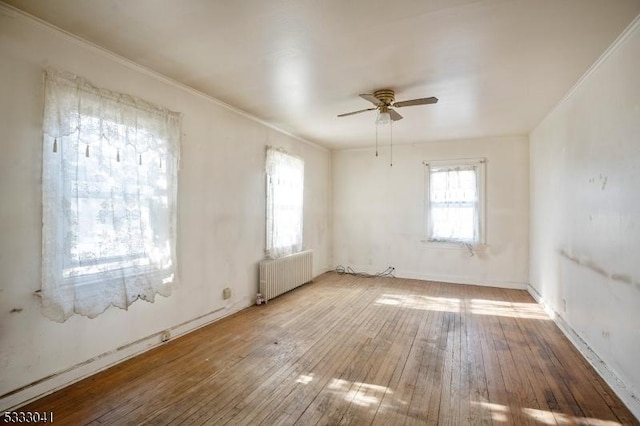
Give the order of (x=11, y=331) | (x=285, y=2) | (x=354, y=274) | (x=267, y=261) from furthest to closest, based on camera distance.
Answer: (x=354, y=274) → (x=267, y=261) → (x=11, y=331) → (x=285, y=2)

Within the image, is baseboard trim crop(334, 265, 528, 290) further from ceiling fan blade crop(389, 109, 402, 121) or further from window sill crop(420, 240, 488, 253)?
ceiling fan blade crop(389, 109, 402, 121)

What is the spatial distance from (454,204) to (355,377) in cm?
423

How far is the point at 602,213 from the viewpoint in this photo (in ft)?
8.92

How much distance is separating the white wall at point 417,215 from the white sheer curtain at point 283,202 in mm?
1593

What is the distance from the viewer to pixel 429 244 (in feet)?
20.2

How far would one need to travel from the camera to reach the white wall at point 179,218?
2.14 m

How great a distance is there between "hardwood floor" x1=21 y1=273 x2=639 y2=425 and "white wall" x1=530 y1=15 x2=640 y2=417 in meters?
0.35

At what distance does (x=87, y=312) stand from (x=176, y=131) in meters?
1.83

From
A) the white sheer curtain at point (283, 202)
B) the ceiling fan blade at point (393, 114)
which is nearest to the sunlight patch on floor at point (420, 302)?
the white sheer curtain at point (283, 202)

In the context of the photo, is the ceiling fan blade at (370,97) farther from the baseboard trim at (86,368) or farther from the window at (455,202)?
the window at (455,202)

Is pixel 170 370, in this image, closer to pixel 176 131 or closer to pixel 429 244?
pixel 176 131

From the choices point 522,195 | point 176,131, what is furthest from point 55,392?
point 522,195

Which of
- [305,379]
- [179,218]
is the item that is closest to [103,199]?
[179,218]

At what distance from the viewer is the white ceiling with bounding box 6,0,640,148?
2074 millimetres
